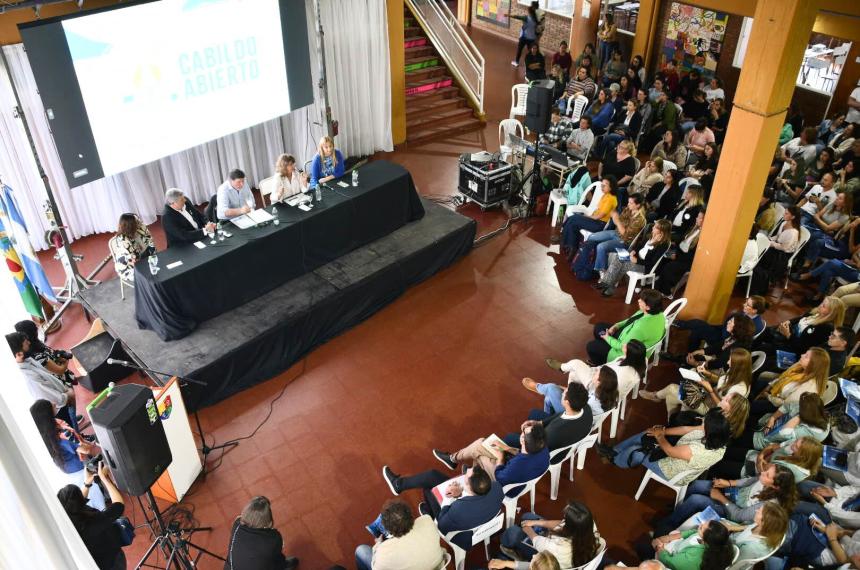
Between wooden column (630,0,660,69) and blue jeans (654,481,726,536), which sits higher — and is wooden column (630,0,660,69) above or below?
above

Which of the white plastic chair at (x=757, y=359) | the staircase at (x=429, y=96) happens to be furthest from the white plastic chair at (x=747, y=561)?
the staircase at (x=429, y=96)

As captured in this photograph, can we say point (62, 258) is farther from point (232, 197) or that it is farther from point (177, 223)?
point (232, 197)

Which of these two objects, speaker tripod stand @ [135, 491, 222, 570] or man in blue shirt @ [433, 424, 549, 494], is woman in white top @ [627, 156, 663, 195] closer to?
man in blue shirt @ [433, 424, 549, 494]

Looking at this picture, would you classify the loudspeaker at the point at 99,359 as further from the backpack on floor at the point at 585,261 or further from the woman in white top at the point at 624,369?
the backpack on floor at the point at 585,261

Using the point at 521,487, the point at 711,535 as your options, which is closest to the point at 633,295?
the point at 521,487

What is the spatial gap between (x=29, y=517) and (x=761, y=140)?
5.76 m

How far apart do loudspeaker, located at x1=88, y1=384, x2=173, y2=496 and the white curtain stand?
4.55m

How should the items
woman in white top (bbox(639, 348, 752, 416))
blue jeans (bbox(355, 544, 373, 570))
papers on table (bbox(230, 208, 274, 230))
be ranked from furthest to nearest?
1. papers on table (bbox(230, 208, 274, 230))
2. woman in white top (bbox(639, 348, 752, 416))
3. blue jeans (bbox(355, 544, 373, 570))

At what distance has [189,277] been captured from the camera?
6.00 meters

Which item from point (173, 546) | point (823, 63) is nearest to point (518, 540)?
point (173, 546)

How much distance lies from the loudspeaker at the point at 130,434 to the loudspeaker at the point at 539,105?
585cm

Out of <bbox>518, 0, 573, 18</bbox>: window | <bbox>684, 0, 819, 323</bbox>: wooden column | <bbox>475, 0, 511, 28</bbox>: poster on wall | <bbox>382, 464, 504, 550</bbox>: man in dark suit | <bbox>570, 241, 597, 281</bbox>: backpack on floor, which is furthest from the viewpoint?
<bbox>475, 0, 511, 28</bbox>: poster on wall

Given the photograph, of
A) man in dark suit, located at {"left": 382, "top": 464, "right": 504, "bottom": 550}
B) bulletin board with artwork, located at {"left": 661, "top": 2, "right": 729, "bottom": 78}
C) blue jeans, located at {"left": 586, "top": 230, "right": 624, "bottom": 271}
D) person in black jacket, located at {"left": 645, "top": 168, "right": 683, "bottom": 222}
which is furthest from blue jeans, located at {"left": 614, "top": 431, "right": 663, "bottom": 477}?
bulletin board with artwork, located at {"left": 661, "top": 2, "right": 729, "bottom": 78}

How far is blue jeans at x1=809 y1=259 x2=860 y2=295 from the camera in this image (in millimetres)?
6828
